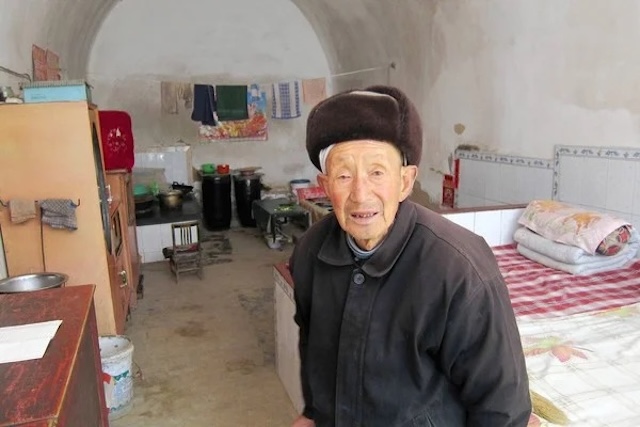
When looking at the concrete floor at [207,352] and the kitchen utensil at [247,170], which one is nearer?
the concrete floor at [207,352]

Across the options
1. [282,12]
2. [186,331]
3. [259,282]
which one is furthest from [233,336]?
[282,12]

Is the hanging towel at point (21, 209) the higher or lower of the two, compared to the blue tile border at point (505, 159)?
lower

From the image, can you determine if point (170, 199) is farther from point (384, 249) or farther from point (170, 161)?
point (384, 249)

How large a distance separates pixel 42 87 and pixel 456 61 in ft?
11.0

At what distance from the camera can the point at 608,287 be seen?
7.63ft

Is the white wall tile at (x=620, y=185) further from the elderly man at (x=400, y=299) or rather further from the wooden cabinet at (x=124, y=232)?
the wooden cabinet at (x=124, y=232)

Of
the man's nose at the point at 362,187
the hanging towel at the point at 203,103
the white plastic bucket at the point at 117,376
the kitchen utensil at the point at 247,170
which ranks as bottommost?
the white plastic bucket at the point at 117,376

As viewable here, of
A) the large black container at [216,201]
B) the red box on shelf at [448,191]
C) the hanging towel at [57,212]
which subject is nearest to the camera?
the hanging towel at [57,212]

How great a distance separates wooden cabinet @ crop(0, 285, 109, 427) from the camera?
1079 mm

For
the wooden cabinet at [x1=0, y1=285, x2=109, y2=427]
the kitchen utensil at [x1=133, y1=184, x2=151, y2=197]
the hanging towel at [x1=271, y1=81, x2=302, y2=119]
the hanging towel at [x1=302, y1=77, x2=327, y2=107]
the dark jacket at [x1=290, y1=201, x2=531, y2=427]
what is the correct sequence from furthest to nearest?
the hanging towel at [x1=302, y1=77, x2=327, y2=107]
the hanging towel at [x1=271, y1=81, x2=302, y2=119]
the kitchen utensil at [x1=133, y1=184, x2=151, y2=197]
the wooden cabinet at [x1=0, y1=285, x2=109, y2=427]
the dark jacket at [x1=290, y1=201, x2=531, y2=427]

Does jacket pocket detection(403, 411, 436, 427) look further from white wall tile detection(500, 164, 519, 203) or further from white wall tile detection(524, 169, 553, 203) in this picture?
white wall tile detection(500, 164, 519, 203)

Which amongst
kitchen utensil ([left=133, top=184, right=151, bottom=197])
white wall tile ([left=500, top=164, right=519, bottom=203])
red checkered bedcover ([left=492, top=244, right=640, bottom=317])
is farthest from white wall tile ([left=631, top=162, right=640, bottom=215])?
kitchen utensil ([left=133, top=184, right=151, bottom=197])

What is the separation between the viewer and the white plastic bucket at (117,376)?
2.50 meters

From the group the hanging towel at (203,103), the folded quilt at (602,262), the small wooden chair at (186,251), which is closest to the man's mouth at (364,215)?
the folded quilt at (602,262)
